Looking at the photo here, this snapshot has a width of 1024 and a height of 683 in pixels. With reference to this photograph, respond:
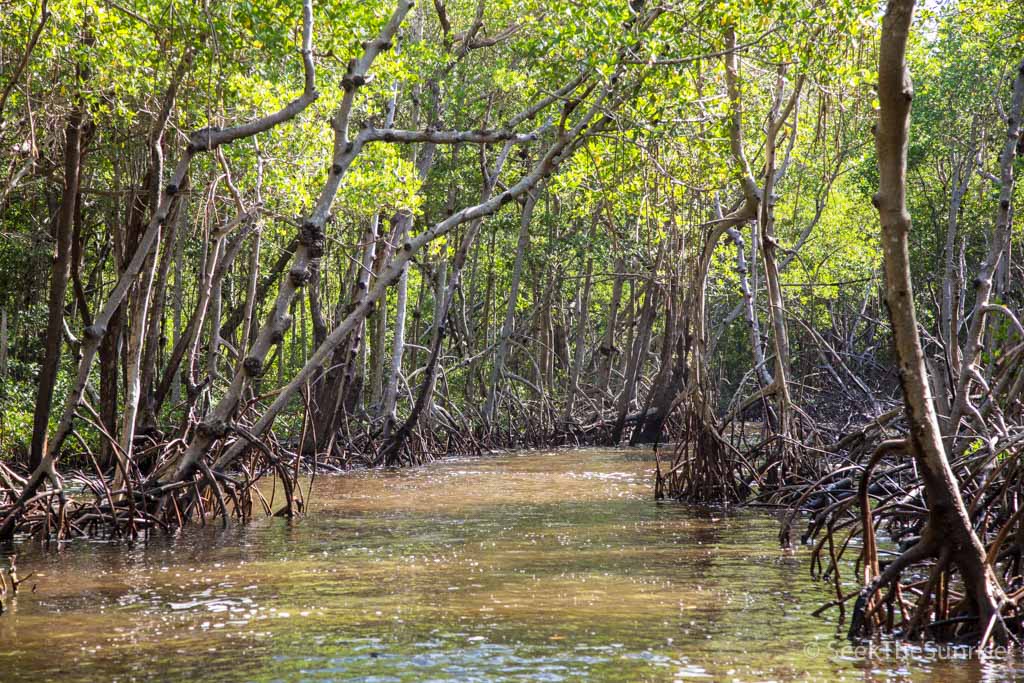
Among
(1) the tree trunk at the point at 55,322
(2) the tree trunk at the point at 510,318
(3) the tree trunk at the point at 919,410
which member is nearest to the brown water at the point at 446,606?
(3) the tree trunk at the point at 919,410

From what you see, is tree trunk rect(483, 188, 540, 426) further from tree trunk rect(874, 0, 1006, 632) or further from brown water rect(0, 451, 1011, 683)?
tree trunk rect(874, 0, 1006, 632)

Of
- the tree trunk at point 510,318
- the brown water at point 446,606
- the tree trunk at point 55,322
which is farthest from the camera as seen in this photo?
the tree trunk at point 510,318

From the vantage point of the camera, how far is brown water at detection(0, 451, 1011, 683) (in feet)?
16.2

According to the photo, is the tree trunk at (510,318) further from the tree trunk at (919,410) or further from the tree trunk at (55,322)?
the tree trunk at (919,410)

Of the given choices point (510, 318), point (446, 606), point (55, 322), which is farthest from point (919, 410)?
point (510, 318)

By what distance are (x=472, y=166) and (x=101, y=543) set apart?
39.4 ft

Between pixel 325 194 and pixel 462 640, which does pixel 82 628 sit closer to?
pixel 462 640

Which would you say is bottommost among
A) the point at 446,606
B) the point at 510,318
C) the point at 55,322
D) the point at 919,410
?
the point at 446,606

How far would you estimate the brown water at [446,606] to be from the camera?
493 cm

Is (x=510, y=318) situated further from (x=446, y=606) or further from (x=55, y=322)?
(x=446, y=606)

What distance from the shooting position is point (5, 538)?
850 centimetres

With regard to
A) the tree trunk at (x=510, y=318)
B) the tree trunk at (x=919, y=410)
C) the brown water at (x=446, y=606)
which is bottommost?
the brown water at (x=446, y=606)

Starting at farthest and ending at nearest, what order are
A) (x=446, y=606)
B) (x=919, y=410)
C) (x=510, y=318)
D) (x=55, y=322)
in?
(x=510, y=318), (x=55, y=322), (x=446, y=606), (x=919, y=410)

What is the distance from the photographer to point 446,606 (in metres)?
6.34
